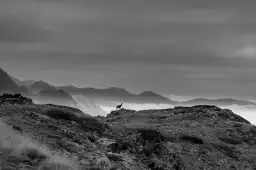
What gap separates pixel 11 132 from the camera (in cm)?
3161

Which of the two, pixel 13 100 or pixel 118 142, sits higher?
pixel 13 100

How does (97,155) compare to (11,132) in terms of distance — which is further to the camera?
(97,155)

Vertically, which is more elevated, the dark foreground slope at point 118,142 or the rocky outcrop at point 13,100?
the rocky outcrop at point 13,100

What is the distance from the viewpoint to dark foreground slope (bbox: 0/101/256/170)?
98.5ft

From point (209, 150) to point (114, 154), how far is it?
16108 mm

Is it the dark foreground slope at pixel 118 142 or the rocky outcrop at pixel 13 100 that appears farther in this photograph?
the rocky outcrop at pixel 13 100

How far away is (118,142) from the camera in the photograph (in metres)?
39.8

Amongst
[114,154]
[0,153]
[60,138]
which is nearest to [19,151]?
[0,153]

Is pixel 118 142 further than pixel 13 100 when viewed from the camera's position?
No

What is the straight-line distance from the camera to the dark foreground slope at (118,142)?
30031 millimetres

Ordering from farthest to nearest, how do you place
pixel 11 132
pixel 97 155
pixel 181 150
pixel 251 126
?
1. pixel 251 126
2. pixel 181 150
3. pixel 97 155
4. pixel 11 132

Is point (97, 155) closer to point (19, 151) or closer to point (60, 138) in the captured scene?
point (60, 138)

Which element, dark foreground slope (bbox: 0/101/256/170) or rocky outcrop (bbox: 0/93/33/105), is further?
rocky outcrop (bbox: 0/93/33/105)

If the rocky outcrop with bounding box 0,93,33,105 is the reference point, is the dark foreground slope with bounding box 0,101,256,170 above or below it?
below
